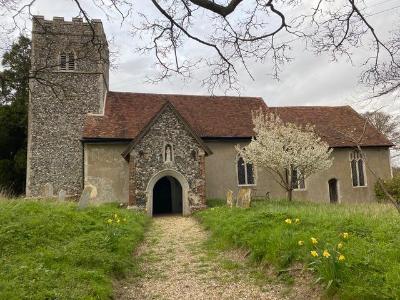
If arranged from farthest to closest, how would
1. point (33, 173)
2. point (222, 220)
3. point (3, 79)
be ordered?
point (33, 173)
point (222, 220)
point (3, 79)

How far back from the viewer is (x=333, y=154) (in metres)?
24.7

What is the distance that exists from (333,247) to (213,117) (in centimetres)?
1915

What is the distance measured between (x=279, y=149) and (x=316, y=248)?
13.9 meters

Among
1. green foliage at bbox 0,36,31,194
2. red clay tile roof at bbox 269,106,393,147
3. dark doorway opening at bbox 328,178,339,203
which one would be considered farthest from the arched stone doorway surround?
green foliage at bbox 0,36,31,194

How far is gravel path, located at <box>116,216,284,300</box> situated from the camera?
20.5 ft

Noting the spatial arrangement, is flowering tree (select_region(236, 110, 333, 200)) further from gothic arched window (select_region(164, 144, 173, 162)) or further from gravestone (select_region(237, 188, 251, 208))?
gravestone (select_region(237, 188, 251, 208))

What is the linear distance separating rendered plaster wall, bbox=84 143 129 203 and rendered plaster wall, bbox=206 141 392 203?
515cm

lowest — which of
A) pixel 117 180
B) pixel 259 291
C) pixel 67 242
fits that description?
pixel 259 291

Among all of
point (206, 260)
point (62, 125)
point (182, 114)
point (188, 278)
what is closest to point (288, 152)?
point (182, 114)

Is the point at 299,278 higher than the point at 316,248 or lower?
lower

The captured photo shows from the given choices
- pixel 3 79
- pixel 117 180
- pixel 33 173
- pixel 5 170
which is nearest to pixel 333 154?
pixel 117 180

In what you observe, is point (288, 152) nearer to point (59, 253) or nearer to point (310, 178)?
point (310, 178)

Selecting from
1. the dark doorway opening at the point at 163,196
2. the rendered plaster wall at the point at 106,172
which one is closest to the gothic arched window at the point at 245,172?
the dark doorway opening at the point at 163,196

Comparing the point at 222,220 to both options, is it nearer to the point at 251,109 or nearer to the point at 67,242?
the point at 67,242
